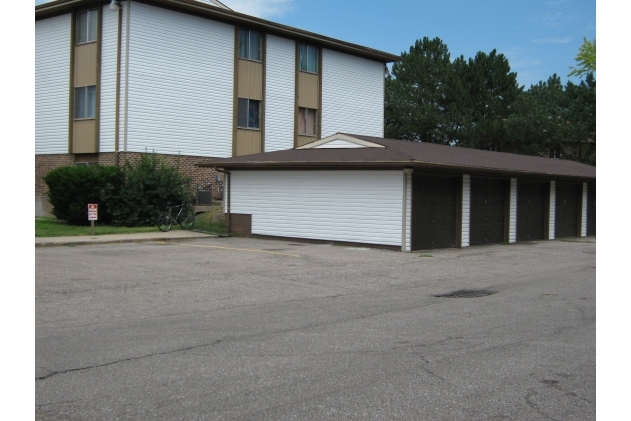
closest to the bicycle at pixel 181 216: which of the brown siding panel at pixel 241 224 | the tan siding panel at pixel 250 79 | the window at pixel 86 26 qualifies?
the brown siding panel at pixel 241 224

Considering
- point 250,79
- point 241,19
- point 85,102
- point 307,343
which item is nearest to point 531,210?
point 250,79

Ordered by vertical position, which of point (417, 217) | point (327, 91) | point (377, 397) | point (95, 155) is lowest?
point (377, 397)

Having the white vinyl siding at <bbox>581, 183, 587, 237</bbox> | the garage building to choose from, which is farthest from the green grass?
the white vinyl siding at <bbox>581, 183, 587, 237</bbox>

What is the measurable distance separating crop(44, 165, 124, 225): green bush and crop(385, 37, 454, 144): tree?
106 feet

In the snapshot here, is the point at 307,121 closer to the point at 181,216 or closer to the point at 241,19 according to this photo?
the point at 241,19

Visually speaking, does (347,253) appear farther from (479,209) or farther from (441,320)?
(441,320)

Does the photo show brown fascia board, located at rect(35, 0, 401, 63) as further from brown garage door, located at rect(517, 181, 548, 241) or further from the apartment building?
brown garage door, located at rect(517, 181, 548, 241)

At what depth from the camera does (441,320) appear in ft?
31.0

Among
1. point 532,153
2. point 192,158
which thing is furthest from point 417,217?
point 532,153

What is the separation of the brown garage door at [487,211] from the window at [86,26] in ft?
56.5

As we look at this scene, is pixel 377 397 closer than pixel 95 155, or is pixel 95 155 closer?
pixel 377 397

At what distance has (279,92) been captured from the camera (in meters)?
33.0

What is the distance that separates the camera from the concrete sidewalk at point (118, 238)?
19.3 metres

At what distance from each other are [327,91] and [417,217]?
1661cm
